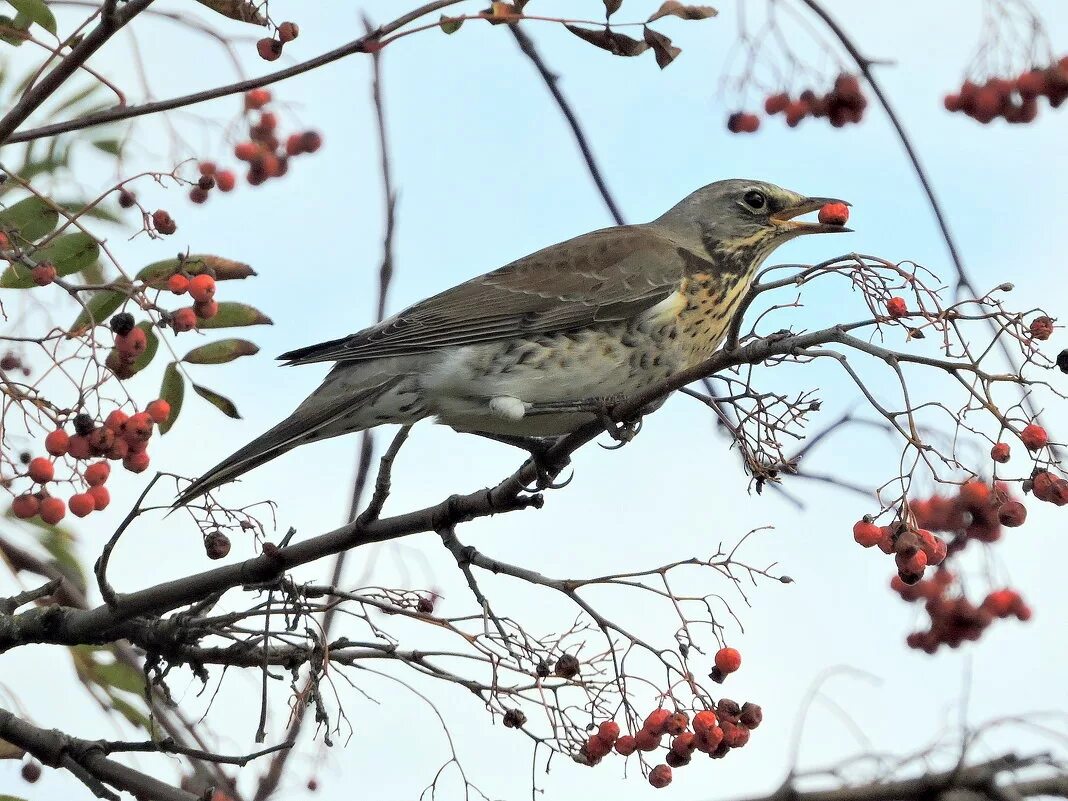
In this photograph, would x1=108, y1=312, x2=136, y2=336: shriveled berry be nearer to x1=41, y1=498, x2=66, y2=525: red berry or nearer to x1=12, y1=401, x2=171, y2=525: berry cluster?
x1=12, y1=401, x2=171, y2=525: berry cluster

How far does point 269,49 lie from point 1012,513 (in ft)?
7.06

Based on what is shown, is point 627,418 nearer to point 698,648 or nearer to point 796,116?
point 698,648

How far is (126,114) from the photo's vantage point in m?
2.76

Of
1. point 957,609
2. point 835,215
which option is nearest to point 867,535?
point 957,609

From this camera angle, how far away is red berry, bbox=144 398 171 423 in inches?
129

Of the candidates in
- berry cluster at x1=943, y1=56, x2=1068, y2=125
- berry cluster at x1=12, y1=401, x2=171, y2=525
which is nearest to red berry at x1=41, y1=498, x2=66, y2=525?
berry cluster at x1=12, y1=401, x2=171, y2=525

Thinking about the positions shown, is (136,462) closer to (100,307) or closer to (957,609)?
(100,307)

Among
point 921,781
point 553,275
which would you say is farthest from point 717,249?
point 921,781

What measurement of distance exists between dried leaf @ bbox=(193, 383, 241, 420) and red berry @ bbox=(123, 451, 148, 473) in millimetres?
223

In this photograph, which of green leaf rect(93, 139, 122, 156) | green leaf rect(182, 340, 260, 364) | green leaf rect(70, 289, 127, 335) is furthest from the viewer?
green leaf rect(93, 139, 122, 156)

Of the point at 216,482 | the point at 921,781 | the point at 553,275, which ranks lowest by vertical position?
the point at 921,781

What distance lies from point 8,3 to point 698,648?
229cm

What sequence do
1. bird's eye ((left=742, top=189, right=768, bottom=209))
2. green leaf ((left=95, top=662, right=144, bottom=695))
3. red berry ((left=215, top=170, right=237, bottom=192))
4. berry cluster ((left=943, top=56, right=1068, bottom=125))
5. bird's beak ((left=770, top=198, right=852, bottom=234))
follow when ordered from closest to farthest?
1. green leaf ((left=95, top=662, right=144, bottom=695))
2. red berry ((left=215, top=170, right=237, bottom=192))
3. berry cluster ((left=943, top=56, right=1068, bottom=125))
4. bird's beak ((left=770, top=198, right=852, bottom=234))
5. bird's eye ((left=742, top=189, right=768, bottom=209))

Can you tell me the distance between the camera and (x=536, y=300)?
537cm
